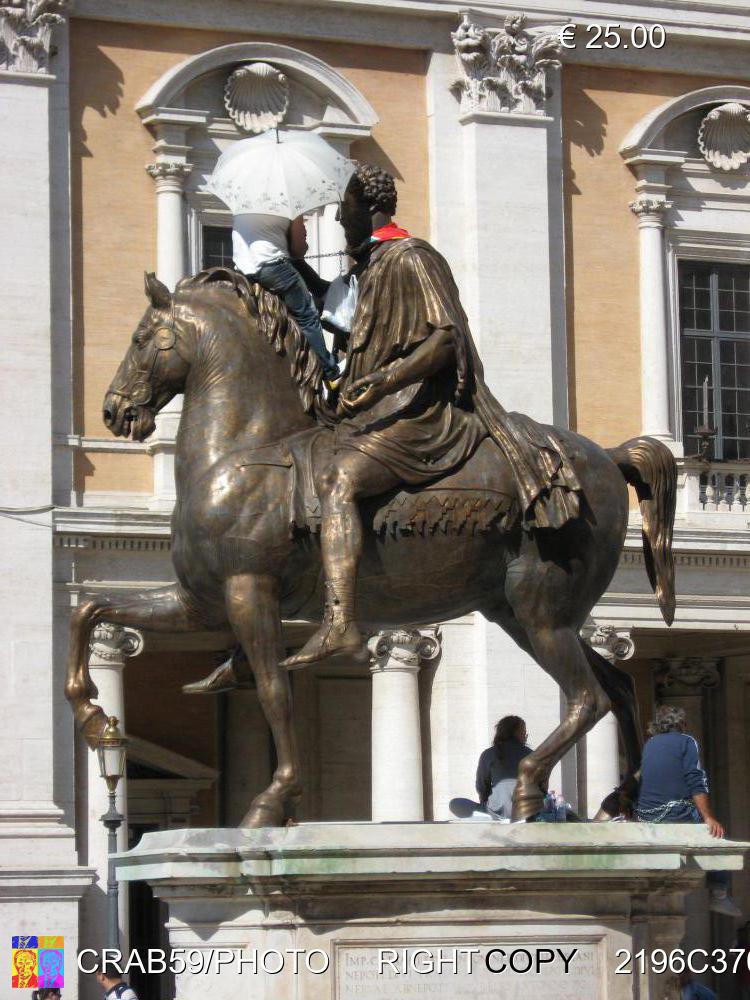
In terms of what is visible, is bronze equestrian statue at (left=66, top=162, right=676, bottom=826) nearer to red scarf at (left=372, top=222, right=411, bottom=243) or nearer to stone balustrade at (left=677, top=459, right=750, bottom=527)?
red scarf at (left=372, top=222, right=411, bottom=243)

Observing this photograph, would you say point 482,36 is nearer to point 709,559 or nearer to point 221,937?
point 709,559

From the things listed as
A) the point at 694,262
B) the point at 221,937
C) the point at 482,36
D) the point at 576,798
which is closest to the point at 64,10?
the point at 482,36

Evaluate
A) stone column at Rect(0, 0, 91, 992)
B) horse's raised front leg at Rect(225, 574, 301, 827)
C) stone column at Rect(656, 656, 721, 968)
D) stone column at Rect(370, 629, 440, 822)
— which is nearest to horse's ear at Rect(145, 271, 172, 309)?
horse's raised front leg at Rect(225, 574, 301, 827)

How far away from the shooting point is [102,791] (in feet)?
73.6

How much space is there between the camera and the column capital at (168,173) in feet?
76.7

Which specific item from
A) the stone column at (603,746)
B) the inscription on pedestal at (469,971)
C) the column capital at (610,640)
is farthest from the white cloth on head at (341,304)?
the column capital at (610,640)

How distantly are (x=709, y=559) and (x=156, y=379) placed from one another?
15.3 metres

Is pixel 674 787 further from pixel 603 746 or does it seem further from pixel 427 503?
pixel 603 746

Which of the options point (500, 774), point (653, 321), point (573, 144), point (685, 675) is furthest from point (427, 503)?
point (685, 675)

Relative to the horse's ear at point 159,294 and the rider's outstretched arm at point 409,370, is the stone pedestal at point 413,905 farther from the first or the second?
the horse's ear at point 159,294

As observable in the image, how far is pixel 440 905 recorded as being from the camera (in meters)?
9.31

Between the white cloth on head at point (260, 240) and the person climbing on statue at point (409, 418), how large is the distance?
891mm

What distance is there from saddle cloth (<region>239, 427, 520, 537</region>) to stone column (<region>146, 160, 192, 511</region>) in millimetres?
13095

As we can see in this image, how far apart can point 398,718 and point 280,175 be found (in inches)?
492
